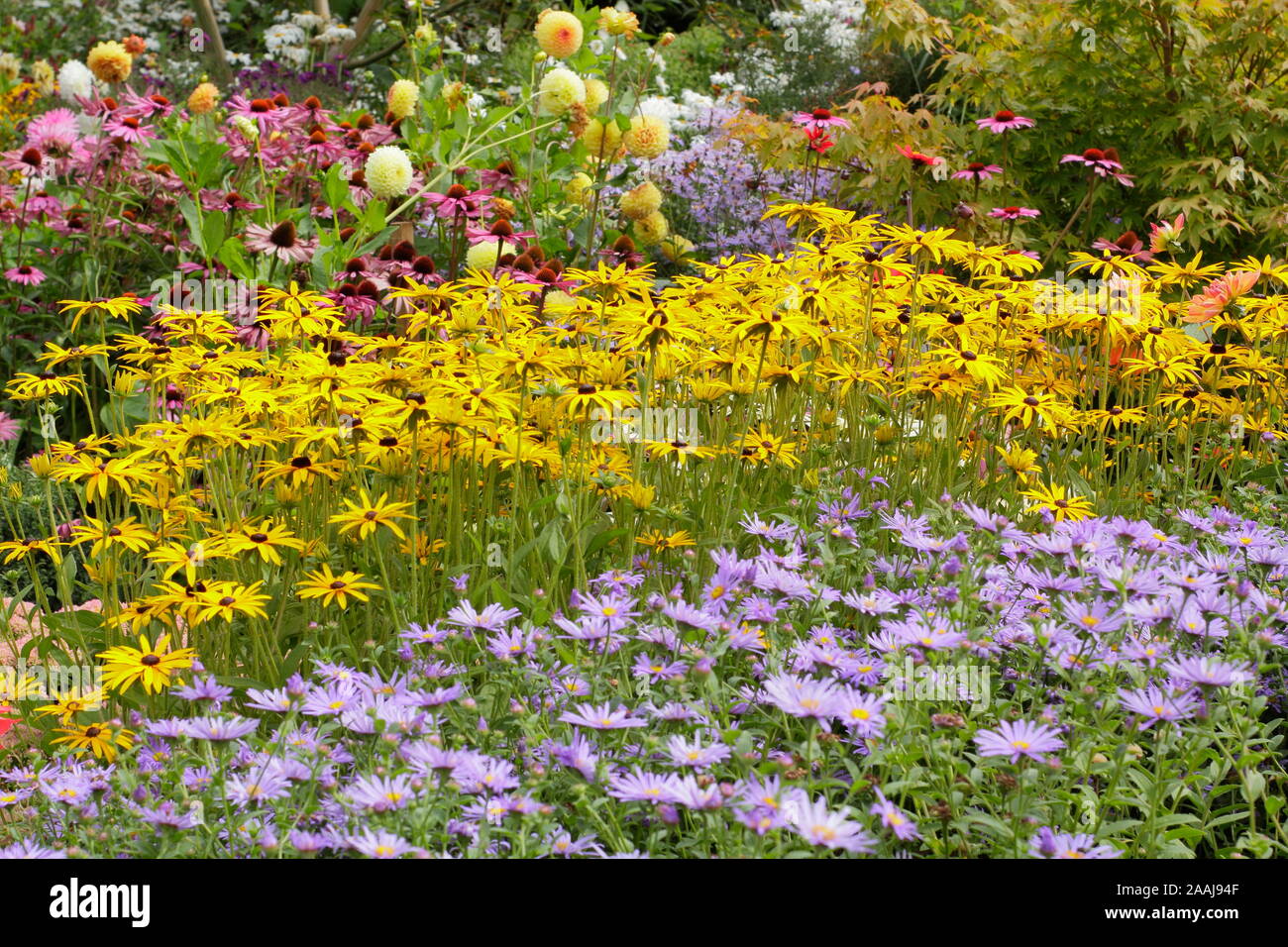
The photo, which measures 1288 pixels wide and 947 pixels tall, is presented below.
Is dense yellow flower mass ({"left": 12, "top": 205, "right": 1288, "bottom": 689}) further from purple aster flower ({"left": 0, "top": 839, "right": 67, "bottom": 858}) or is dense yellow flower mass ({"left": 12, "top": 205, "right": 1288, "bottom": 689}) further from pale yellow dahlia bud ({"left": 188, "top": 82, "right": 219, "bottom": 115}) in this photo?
pale yellow dahlia bud ({"left": 188, "top": 82, "right": 219, "bottom": 115})

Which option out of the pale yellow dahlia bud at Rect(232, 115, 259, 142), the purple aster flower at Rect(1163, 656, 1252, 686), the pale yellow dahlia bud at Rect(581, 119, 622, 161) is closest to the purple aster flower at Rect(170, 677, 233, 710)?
the purple aster flower at Rect(1163, 656, 1252, 686)

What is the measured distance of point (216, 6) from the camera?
11.4 m

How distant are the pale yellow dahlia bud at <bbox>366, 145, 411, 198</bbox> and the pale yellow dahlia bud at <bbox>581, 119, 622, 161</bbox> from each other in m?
0.86

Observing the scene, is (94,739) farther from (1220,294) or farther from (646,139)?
(646,139)

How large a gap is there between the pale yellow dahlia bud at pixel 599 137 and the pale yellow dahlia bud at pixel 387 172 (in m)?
0.86

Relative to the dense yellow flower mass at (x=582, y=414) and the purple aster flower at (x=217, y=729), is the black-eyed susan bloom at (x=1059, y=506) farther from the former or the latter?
the purple aster flower at (x=217, y=729)

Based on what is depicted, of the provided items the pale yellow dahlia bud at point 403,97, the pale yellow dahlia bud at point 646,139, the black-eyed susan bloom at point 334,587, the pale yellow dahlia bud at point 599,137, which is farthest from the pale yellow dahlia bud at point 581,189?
the black-eyed susan bloom at point 334,587

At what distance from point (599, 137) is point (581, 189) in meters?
0.23

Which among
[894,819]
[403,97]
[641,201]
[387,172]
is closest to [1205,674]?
[894,819]

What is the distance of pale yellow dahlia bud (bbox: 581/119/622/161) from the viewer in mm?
4523

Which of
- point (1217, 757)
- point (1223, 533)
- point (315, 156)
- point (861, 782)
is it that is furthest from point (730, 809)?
point (315, 156)

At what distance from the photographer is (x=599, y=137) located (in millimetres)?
4566

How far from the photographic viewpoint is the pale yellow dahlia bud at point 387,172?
384cm

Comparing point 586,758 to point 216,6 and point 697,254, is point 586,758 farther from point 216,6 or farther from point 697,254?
point 216,6
